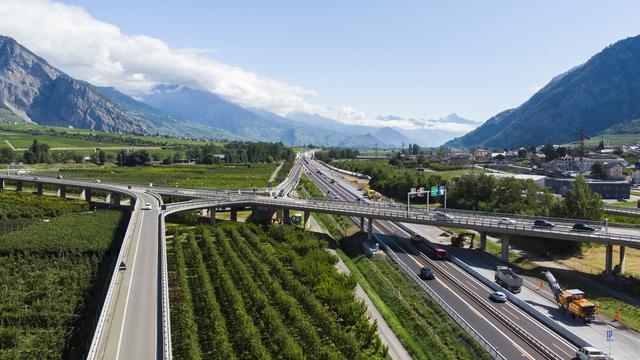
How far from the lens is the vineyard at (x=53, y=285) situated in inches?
1788

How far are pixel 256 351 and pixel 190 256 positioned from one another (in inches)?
1421

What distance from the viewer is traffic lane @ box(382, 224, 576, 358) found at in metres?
46.0

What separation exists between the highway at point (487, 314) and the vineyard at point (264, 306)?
1126 centimetres

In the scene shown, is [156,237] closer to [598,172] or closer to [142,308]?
[142,308]

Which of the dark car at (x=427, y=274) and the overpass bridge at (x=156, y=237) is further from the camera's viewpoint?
the dark car at (x=427, y=274)

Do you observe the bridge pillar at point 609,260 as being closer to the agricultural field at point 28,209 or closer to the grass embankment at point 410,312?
the grass embankment at point 410,312

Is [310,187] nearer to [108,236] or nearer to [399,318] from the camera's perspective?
[108,236]

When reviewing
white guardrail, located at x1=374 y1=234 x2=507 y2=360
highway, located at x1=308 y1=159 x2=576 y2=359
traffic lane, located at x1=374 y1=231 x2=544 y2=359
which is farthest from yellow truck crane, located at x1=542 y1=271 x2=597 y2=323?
white guardrail, located at x1=374 y1=234 x2=507 y2=360

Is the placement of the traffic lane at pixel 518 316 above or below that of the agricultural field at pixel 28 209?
below

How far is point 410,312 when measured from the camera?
2205 inches

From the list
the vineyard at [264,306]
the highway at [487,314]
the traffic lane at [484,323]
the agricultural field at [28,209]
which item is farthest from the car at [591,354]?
the agricultural field at [28,209]

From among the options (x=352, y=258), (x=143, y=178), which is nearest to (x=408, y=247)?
(x=352, y=258)

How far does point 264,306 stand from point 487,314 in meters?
24.4

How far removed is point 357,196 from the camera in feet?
479
